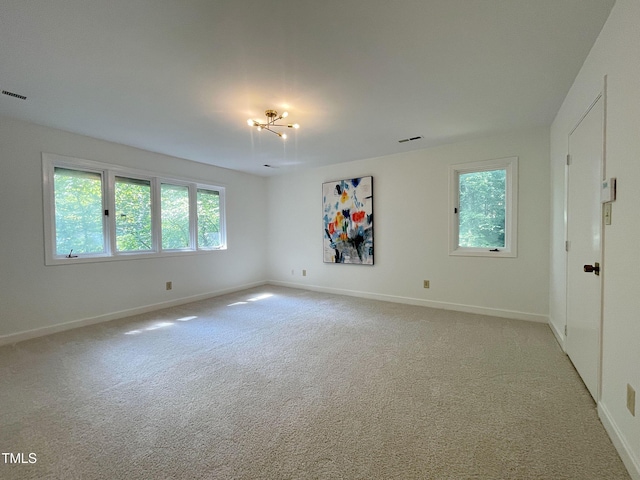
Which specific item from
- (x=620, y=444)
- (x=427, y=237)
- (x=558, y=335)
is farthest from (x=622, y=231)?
(x=427, y=237)

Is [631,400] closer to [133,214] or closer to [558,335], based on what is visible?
[558,335]

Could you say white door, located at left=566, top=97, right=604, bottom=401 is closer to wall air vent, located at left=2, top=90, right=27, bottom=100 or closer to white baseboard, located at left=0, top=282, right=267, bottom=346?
wall air vent, located at left=2, top=90, right=27, bottom=100

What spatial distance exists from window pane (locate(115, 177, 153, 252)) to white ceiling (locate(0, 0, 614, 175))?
875 millimetres

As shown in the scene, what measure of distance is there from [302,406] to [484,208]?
11.5 ft

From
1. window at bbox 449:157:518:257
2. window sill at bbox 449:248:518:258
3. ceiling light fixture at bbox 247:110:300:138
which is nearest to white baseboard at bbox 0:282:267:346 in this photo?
ceiling light fixture at bbox 247:110:300:138

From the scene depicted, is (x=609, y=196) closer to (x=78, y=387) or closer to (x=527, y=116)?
(x=527, y=116)

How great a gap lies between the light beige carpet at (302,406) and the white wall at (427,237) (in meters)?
0.64

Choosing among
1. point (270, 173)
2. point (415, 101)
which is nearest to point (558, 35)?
point (415, 101)

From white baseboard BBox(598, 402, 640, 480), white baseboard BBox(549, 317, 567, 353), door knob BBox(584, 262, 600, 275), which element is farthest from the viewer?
white baseboard BBox(549, 317, 567, 353)

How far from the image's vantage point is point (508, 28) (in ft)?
5.70

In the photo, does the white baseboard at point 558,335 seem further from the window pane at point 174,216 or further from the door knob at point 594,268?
the window pane at point 174,216

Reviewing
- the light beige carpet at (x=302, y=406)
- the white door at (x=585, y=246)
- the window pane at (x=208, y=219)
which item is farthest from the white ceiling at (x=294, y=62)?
the light beige carpet at (x=302, y=406)

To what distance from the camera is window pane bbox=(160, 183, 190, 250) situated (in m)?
4.52

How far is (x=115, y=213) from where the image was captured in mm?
3895
